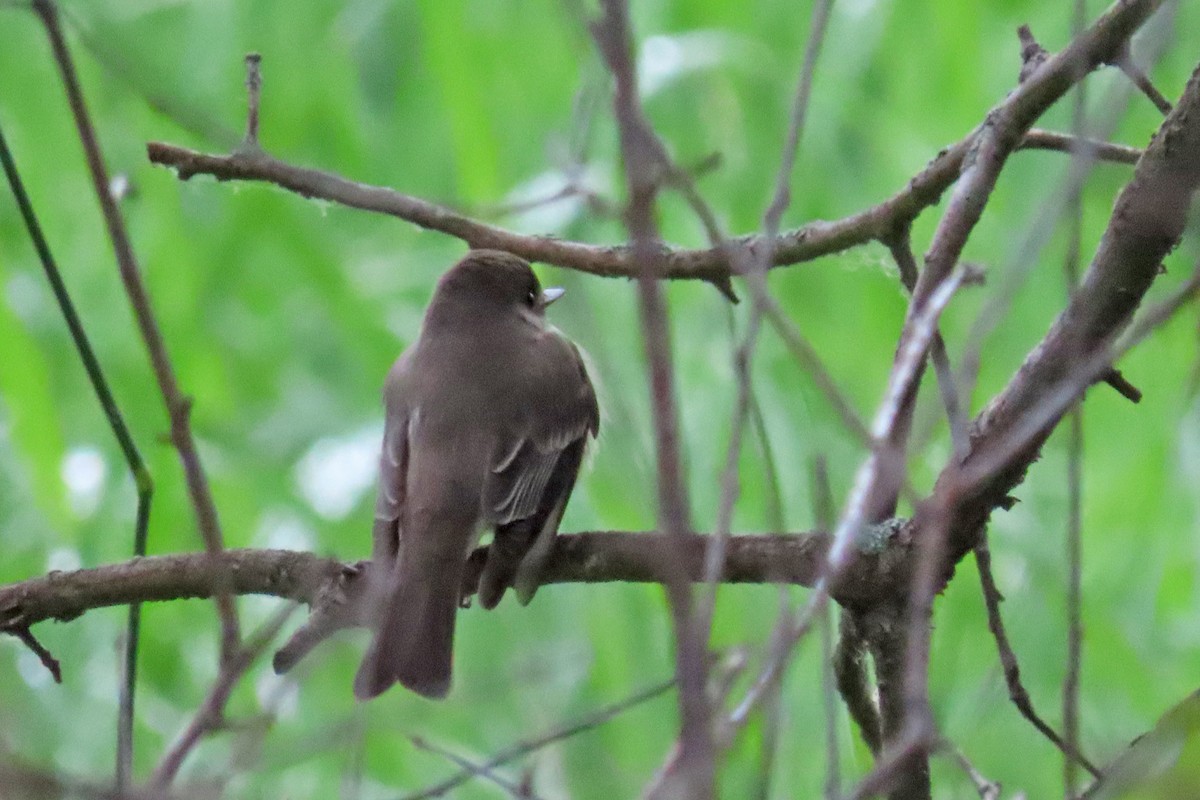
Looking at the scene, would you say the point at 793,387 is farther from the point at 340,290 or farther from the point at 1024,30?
the point at 1024,30

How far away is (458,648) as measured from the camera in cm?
534

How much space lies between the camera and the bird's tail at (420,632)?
3.67 meters

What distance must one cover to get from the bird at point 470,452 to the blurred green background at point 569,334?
18cm

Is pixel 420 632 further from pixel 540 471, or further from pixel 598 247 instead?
pixel 598 247

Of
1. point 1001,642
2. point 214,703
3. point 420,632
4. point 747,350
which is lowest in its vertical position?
point 1001,642

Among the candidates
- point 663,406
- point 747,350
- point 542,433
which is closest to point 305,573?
point 542,433

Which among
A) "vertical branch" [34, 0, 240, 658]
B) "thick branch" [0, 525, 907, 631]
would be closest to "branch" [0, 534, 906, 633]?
"thick branch" [0, 525, 907, 631]

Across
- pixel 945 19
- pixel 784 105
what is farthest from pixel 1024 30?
pixel 784 105

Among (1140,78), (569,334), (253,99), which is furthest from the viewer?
(569,334)

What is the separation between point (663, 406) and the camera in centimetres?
145

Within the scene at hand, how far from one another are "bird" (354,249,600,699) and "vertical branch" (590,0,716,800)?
207 cm

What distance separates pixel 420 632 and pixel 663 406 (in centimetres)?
241

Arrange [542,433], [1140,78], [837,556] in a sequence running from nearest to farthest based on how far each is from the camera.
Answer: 1. [837,556]
2. [1140,78]
3. [542,433]

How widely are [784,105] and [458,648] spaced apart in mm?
2028
